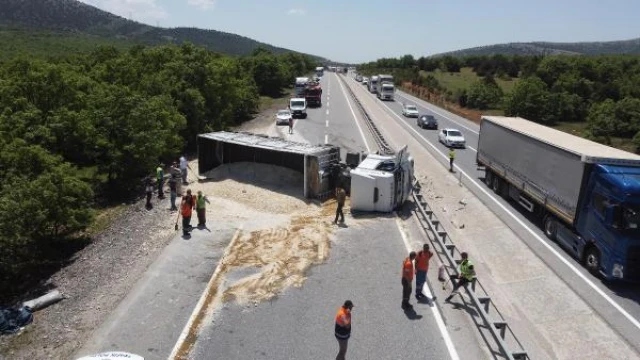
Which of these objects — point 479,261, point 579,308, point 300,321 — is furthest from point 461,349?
point 479,261

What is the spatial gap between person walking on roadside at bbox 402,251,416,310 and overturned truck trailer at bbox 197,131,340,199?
1056 cm

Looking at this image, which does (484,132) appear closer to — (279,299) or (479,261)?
(479,261)

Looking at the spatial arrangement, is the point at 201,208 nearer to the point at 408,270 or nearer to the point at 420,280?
the point at 420,280

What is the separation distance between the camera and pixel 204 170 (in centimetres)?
2853

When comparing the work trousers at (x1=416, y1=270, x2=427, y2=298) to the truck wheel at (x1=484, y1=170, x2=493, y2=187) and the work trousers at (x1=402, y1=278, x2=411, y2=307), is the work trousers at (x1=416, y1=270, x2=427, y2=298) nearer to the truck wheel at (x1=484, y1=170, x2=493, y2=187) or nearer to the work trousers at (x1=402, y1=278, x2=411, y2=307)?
the work trousers at (x1=402, y1=278, x2=411, y2=307)

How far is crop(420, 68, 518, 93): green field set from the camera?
98750 mm

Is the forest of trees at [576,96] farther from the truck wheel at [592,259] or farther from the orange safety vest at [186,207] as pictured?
the orange safety vest at [186,207]

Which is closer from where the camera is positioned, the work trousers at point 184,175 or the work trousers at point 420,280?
the work trousers at point 420,280

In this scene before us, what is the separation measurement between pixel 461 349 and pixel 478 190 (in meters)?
16.0

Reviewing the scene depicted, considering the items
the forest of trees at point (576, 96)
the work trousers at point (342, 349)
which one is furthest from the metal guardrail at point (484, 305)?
the forest of trees at point (576, 96)

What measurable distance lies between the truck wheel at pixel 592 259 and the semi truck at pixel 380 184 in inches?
289

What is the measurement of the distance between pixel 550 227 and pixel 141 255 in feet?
49.3

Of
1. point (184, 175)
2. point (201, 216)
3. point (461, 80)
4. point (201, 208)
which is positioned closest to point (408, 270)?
point (201, 208)

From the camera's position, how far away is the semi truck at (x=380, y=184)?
20.8 metres
